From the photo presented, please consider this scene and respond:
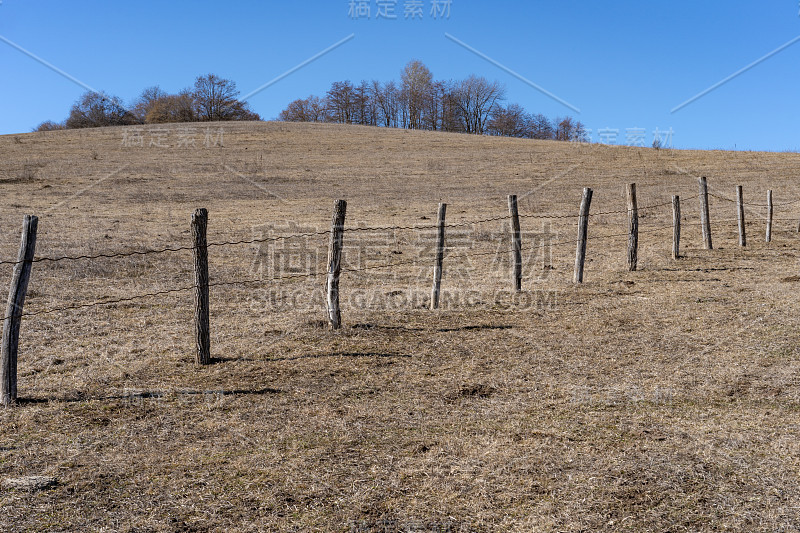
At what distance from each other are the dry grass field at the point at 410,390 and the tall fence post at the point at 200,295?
0.89ft

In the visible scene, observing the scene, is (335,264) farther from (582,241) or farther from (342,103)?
(342,103)

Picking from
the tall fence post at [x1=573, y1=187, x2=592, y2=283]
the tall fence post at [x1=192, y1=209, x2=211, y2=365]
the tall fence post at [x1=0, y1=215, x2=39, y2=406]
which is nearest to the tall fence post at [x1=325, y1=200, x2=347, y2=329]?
the tall fence post at [x1=192, y1=209, x2=211, y2=365]

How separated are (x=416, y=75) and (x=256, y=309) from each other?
64.5 metres

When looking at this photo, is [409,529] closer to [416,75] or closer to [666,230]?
[666,230]

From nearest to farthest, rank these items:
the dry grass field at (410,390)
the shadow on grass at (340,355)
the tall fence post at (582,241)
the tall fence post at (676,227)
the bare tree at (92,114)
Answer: the dry grass field at (410,390), the shadow on grass at (340,355), the tall fence post at (582,241), the tall fence post at (676,227), the bare tree at (92,114)

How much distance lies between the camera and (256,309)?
A: 1005 centimetres

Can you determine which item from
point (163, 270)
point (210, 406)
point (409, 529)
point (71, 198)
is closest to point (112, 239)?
point (163, 270)

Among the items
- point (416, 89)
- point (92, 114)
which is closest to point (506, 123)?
point (416, 89)

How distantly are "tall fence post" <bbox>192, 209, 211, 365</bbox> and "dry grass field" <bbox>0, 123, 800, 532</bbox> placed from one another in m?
0.27

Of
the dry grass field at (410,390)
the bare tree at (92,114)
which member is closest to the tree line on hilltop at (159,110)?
the bare tree at (92,114)

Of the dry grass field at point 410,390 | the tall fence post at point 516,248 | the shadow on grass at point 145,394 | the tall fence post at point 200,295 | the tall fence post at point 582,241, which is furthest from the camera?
the tall fence post at point 582,241

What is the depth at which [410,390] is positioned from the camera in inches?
260

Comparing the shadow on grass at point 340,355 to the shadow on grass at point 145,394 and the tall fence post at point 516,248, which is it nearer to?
the shadow on grass at point 145,394

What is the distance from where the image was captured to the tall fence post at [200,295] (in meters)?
7.29
